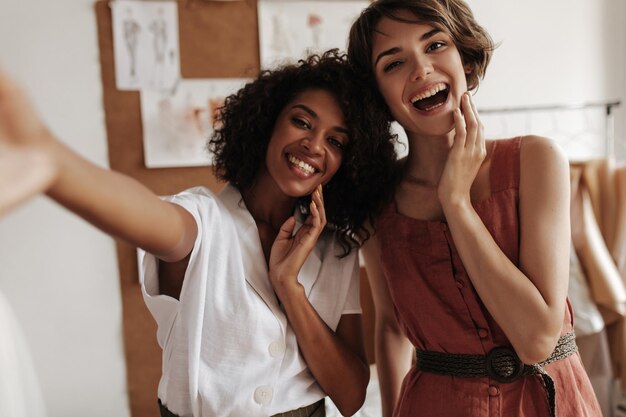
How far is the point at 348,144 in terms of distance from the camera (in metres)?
1.12

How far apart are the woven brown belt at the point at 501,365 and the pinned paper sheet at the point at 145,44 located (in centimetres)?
154

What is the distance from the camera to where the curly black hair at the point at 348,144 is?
3.63 feet

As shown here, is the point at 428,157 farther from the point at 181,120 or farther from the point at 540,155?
the point at 181,120

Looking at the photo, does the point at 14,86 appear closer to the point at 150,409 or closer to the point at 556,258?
the point at 556,258

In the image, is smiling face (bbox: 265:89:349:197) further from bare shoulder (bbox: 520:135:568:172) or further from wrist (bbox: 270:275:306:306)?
bare shoulder (bbox: 520:135:568:172)

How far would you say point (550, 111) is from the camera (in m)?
2.50

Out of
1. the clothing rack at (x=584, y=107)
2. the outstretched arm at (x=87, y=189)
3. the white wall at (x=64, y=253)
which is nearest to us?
the outstretched arm at (x=87, y=189)

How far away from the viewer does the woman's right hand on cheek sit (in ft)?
3.23

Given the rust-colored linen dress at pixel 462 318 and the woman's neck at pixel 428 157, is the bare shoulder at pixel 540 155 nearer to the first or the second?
the rust-colored linen dress at pixel 462 318

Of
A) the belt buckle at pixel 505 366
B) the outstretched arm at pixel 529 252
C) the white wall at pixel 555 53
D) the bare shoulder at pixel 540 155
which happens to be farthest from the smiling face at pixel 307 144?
the white wall at pixel 555 53

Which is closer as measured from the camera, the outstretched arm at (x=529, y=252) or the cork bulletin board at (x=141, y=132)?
the outstretched arm at (x=529, y=252)

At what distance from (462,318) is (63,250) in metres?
1.60

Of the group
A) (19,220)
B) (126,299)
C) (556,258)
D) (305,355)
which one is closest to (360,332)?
(305,355)

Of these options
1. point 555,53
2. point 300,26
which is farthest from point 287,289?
point 555,53
